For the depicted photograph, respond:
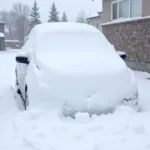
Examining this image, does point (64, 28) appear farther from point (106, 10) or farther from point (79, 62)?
point (106, 10)

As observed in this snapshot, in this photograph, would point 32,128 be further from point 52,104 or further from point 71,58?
point 71,58

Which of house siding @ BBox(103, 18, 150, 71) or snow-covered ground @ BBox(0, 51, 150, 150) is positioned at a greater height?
house siding @ BBox(103, 18, 150, 71)

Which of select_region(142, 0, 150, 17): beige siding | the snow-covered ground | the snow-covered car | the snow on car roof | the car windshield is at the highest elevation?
select_region(142, 0, 150, 17): beige siding

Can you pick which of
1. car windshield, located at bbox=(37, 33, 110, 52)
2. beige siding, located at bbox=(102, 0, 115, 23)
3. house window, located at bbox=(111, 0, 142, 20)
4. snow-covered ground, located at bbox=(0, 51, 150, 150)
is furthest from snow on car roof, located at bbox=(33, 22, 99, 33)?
beige siding, located at bbox=(102, 0, 115, 23)

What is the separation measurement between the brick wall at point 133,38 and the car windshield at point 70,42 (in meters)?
4.91

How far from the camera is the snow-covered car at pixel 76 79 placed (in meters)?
4.54

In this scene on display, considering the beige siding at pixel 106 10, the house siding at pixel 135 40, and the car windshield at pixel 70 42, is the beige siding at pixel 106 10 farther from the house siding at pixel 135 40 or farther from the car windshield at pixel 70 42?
the car windshield at pixel 70 42

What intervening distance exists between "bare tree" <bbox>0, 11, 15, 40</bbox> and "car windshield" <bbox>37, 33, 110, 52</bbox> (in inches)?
3192

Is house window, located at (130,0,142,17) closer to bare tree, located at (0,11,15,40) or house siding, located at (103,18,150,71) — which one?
house siding, located at (103,18,150,71)

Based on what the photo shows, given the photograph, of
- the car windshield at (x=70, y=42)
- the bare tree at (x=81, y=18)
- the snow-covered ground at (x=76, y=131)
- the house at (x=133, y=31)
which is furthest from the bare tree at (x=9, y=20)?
the snow-covered ground at (x=76, y=131)

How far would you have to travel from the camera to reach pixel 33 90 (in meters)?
4.74

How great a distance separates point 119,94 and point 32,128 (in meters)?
1.56

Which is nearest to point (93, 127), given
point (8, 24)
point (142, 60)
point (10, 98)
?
point (10, 98)

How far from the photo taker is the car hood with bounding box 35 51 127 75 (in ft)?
15.8
